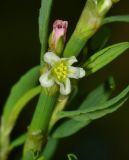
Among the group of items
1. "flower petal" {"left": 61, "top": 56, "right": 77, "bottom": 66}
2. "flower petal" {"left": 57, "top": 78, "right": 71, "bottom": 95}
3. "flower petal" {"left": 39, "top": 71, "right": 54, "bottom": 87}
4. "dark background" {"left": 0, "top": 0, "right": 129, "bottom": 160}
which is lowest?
"dark background" {"left": 0, "top": 0, "right": 129, "bottom": 160}

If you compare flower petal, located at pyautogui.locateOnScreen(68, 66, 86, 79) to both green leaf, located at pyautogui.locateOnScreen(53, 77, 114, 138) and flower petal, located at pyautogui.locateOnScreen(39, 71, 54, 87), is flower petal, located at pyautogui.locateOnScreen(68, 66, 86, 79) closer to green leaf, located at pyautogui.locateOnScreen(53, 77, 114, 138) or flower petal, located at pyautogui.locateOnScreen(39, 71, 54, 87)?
flower petal, located at pyautogui.locateOnScreen(39, 71, 54, 87)

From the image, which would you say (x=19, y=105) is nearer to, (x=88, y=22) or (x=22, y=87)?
(x=22, y=87)

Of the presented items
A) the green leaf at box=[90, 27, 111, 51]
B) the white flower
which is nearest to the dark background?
the green leaf at box=[90, 27, 111, 51]

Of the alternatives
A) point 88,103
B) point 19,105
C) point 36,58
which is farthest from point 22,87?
point 36,58

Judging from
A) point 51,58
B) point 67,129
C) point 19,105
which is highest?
point 51,58

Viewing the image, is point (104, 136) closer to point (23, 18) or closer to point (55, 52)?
point (23, 18)

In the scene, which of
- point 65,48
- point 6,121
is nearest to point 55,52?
point 65,48

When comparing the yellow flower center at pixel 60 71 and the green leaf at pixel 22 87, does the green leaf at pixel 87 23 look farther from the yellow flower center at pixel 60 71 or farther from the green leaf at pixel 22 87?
the green leaf at pixel 22 87
